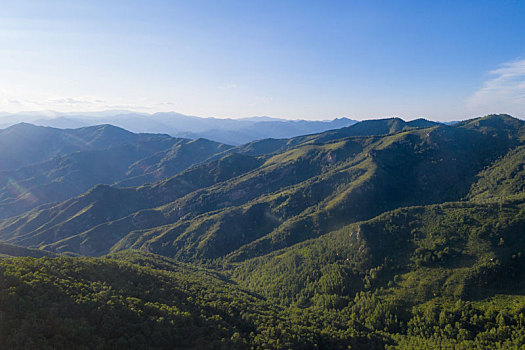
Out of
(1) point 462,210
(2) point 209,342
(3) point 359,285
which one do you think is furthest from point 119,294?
(1) point 462,210

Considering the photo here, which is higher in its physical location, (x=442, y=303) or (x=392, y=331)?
(x=442, y=303)

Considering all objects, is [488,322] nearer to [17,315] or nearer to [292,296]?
[292,296]

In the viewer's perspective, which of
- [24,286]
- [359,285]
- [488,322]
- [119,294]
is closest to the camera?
[24,286]

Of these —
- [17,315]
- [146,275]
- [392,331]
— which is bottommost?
[392,331]

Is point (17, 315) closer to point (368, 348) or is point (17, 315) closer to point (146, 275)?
point (146, 275)

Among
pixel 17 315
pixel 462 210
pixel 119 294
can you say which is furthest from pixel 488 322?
pixel 17 315

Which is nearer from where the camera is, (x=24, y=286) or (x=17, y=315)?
(x=17, y=315)

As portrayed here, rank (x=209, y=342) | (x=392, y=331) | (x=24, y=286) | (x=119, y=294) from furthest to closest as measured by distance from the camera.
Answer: (x=392, y=331) < (x=119, y=294) < (x=209, y=342) < (x=24, y=286)

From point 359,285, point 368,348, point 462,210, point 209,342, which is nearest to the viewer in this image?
point 209,342

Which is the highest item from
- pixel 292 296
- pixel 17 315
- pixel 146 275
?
pixel 17 315
